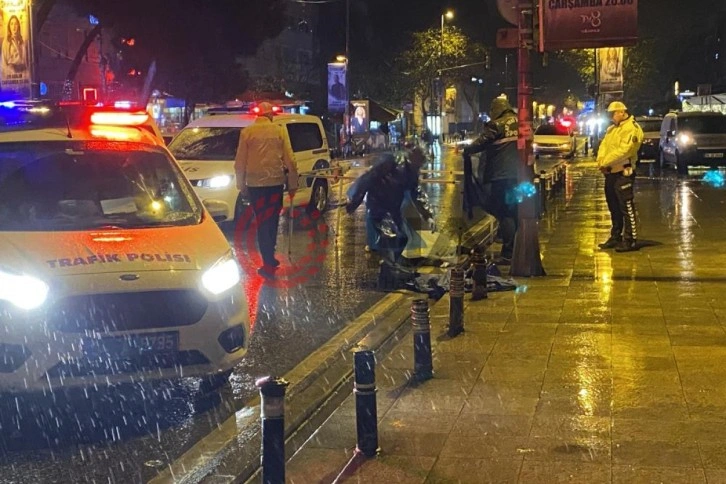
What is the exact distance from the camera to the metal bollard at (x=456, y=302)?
7891 mm

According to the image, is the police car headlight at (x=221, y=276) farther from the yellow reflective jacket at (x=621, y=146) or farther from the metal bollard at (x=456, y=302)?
the yellow reflective jacket at (x=621, y=146)

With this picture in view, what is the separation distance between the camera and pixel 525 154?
10469 mm

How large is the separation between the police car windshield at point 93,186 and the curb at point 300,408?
1.43 metres

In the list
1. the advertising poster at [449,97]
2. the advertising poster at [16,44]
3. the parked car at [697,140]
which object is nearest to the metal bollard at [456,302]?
the advertising poster at [16,44]

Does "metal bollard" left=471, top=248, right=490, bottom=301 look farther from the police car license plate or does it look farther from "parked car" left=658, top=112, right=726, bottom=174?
"parked car" left=658, top=112, right=726, bottom=174

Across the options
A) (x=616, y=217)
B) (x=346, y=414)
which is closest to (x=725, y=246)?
(x=616, y=217)

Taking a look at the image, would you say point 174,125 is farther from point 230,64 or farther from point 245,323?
point 245,323

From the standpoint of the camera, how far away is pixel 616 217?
12938 mm

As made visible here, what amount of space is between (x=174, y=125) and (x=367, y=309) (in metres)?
34.2

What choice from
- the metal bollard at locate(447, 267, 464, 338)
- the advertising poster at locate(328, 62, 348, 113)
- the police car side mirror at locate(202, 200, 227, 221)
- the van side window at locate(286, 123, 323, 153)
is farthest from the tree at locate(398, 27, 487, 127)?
the police car side mirror at locate(202, 200, 227, 221)

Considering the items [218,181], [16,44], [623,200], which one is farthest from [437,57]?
[623,200]

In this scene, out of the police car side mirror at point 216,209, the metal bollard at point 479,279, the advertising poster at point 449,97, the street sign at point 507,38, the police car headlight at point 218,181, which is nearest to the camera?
the police car side mirror at point 216,209

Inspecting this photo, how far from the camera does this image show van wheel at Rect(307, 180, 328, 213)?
1817 cm

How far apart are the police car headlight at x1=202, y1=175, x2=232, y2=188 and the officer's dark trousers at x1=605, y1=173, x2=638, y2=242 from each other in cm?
593
